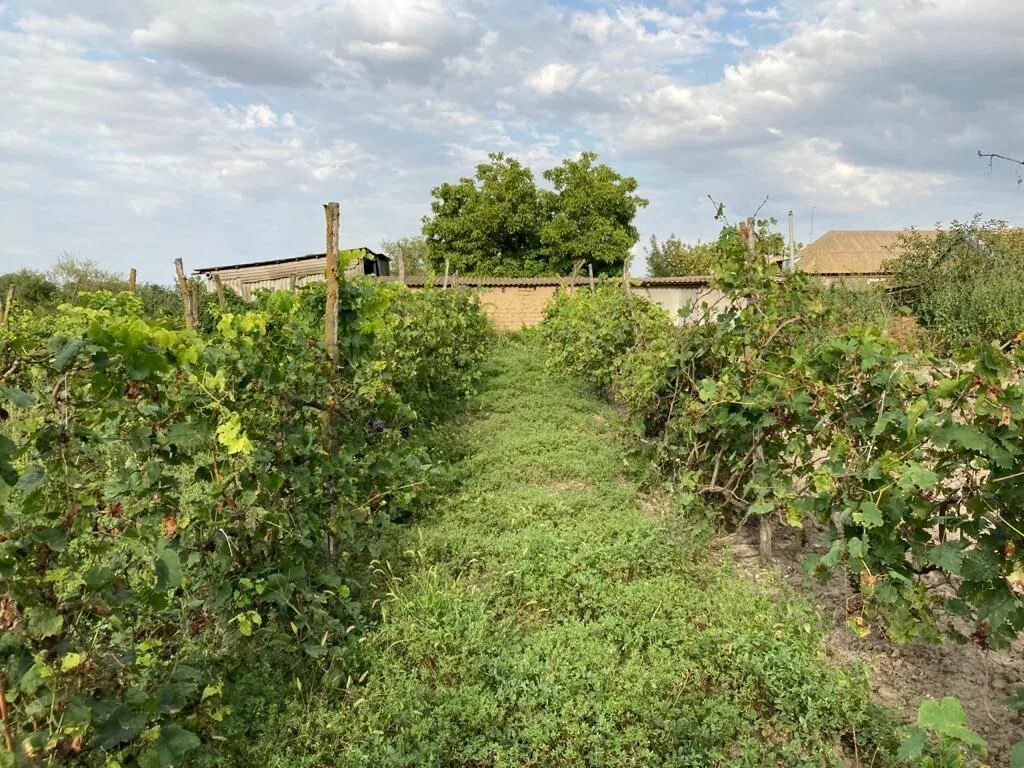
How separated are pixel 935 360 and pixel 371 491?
2629mm

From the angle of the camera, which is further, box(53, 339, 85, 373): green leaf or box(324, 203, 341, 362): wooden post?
box(324, 203, 341, 362): wooden post

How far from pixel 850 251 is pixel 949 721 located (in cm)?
3964

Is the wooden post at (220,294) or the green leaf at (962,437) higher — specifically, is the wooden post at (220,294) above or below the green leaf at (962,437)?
above

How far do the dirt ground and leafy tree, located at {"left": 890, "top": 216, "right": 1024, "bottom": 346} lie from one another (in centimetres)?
1289

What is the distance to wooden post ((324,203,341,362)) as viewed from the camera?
350cm

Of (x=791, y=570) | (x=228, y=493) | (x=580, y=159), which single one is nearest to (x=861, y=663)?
(x=791, y=570)

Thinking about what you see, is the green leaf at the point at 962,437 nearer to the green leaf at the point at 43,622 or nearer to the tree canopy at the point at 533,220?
the green leaf at the point at 43,622

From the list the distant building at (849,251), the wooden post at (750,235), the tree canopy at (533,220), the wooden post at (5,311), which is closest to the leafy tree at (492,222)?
the tree canopy at (533,220)

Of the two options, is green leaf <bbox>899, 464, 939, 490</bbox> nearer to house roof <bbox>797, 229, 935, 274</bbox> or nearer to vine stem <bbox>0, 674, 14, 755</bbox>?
vine stem <bbox>0, 674, 14, 755</bbox>

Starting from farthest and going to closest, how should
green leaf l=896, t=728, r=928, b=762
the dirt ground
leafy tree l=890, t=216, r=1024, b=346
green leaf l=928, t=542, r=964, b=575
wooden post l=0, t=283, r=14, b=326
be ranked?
leafy tree l=890, t=216, r=1024, b=346
wooden post l=0, t=283, r=14, b=326
the dirt ground
green leaf l=928, t=542, r=964, b=575
green leaf l=896, t=728, r=928, b=762

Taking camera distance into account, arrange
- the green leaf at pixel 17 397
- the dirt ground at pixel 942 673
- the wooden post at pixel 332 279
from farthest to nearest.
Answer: the wooden post at pixel 332 279 → the dirt ground at pixel 942 673 → the green leaf at pixel 17 397

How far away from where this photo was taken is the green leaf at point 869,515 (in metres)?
2.46

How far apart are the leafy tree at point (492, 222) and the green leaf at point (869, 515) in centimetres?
2707

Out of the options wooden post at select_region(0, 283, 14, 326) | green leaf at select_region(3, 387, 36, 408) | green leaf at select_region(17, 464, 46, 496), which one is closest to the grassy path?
green leaf at select_region(17, 464, 46, 496)
